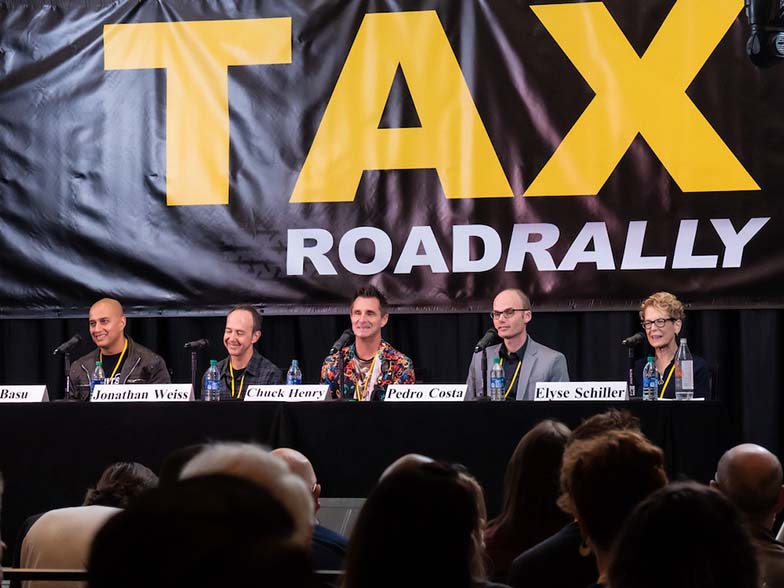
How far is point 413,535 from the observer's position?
117 centimetres

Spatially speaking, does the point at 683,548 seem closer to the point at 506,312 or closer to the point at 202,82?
the point at 506,312

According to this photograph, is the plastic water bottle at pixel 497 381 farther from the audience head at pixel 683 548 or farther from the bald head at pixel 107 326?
the audience head at pixel 683 548

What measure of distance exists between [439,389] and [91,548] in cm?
341

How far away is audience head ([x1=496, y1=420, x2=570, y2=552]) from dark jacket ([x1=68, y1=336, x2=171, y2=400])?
2840mm

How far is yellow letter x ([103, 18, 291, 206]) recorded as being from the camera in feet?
17.7

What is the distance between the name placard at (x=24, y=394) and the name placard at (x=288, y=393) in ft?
2.54

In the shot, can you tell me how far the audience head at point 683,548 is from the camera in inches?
42.9

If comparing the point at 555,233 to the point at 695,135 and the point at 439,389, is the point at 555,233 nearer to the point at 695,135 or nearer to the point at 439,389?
the point at 695,135

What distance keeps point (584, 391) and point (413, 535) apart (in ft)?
9.41

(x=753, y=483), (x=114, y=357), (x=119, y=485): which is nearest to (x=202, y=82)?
(x=114, y=357)

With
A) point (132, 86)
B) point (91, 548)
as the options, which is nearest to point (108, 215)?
point (132, 86)

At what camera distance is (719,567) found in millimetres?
1099

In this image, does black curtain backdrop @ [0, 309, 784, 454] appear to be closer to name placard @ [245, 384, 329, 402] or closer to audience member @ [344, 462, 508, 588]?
name placard @ [245, 384, 329, 402]

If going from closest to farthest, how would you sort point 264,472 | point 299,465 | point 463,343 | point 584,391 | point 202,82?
point 264,472
point 299,465
point 584,391
point 202,82
point 463,343
